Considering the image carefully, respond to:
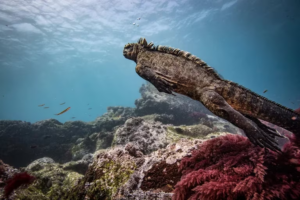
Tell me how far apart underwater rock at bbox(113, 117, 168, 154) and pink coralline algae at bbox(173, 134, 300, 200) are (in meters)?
2.46

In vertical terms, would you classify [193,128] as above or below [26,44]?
below

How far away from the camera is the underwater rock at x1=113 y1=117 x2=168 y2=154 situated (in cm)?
487

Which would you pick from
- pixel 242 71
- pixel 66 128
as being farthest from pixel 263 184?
pixel 242 71

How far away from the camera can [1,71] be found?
1753 inches

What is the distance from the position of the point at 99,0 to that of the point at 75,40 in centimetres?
1669

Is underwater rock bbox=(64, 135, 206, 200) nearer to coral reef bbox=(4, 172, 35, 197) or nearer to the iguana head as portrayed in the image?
coral reef bbox=(4, 172, 35, 197)

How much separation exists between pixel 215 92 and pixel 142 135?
9.81ft

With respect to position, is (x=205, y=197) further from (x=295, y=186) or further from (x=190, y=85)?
(x=190, y=85)

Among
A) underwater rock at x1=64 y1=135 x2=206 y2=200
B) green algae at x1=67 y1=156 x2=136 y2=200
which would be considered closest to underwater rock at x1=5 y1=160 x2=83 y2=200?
green algae at x1=67 y1=156 x2=136 y2=200

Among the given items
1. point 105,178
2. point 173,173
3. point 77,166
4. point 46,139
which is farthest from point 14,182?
point 46,139

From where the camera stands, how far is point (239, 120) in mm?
2580

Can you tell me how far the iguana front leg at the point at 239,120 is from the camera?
2.37 m

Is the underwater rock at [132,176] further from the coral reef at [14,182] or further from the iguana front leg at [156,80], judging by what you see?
the iguana front leg at [156,80]

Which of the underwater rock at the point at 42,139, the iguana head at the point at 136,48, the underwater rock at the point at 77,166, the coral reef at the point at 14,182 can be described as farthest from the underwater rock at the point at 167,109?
the coral reef at the point at 14,182
